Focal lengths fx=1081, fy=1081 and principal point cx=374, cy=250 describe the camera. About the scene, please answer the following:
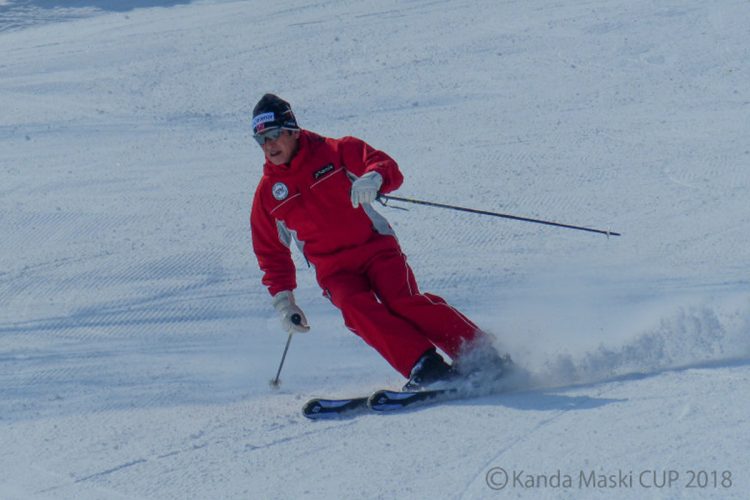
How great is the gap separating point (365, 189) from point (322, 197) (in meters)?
0.40

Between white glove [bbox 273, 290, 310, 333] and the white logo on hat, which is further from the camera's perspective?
white glove [bbox 273, 290, 310, 333]

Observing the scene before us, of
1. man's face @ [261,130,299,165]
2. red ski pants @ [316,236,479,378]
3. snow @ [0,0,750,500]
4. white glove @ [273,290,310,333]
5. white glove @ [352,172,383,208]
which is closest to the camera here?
snow @ [0,0,750,500]

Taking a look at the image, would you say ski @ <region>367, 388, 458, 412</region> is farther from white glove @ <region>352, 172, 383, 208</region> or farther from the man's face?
the man's face

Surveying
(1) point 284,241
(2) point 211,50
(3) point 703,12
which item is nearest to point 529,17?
(3) point 703,12

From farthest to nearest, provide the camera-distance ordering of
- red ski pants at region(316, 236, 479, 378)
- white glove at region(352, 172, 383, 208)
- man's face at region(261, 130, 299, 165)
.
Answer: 1. man's face at region(261, 130, 299, 165)
2. red ski pants at region(316, 236, 479, 378)
3. white glove at region(352, 172, 383, 208)

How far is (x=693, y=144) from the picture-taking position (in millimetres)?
8398

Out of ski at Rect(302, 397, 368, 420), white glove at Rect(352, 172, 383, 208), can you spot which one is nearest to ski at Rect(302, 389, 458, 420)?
ski at Rect(302, 397, 368, 420)

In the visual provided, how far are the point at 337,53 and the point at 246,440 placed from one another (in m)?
7.11

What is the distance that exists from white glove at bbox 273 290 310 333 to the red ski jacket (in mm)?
239

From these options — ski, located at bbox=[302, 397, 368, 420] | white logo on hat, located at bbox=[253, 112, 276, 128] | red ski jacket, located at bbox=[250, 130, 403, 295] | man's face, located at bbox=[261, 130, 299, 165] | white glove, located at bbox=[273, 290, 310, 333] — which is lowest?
ski, located at bbox=[302, 397, 368, 420]

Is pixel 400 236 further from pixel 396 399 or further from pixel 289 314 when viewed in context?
pixel 396 399

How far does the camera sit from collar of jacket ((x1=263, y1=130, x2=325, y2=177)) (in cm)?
506

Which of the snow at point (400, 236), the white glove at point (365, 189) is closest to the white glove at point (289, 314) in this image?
the snow at point (400, 236)

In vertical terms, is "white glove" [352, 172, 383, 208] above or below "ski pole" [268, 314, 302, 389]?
above
